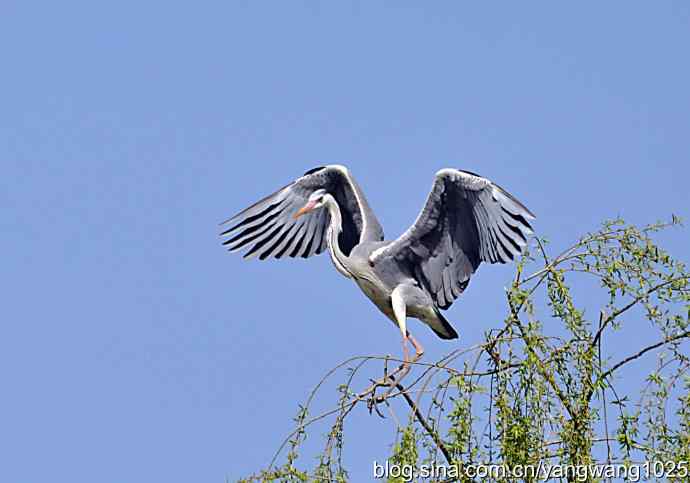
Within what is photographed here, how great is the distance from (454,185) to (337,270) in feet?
3.06

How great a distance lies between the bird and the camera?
6.66 meters

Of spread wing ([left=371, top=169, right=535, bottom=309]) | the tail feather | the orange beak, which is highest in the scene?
the orange beak

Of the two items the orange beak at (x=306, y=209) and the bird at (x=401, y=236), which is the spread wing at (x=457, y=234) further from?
the orange beak at (x=306, y=209)

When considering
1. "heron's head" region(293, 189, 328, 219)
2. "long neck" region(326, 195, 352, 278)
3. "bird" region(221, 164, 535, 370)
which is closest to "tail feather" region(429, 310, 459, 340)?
"bird" region(221, 164, 535, 370)

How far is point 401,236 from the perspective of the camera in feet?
23.1

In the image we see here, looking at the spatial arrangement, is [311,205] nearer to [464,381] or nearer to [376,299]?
[376,299]

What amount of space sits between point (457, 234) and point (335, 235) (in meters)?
0.78

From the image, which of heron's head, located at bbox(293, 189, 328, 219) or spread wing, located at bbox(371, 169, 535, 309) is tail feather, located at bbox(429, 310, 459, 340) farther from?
heron's head, located at bbox(293, 189, 328, 219)

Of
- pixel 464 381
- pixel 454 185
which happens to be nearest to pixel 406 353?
pixel 454 185

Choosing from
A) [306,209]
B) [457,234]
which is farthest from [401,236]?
[306,209]

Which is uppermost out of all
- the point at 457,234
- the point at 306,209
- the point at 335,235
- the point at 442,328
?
the point at 306,209

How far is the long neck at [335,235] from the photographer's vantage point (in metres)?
7.20

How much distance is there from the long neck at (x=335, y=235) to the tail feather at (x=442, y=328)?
22.2 inches

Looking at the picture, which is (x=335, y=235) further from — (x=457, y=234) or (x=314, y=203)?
(x=457, y=234)
